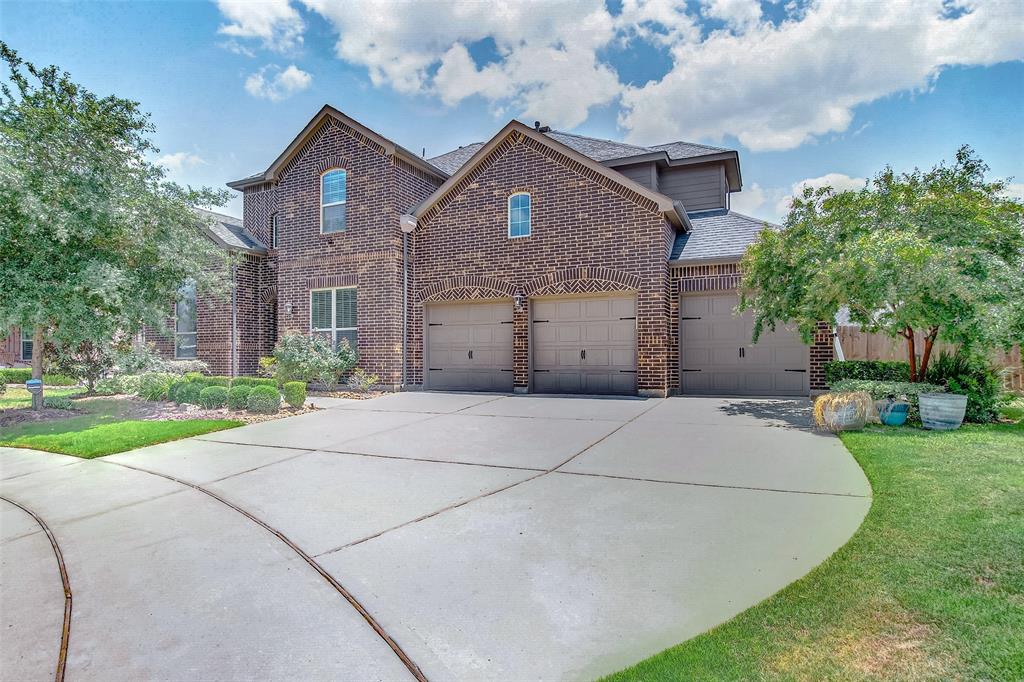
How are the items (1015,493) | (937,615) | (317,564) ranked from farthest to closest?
(1015,493), (317,564), (937,615)

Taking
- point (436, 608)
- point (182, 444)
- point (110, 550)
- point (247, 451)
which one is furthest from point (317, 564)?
point (182, 444)

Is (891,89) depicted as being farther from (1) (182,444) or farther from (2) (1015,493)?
(1) (182,444)

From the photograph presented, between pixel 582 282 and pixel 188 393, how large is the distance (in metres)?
8.83

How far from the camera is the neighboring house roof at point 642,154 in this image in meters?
14.2

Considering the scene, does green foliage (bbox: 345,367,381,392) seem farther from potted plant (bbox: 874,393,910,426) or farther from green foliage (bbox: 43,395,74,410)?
potted plant (bbox: 874,393,910,426)

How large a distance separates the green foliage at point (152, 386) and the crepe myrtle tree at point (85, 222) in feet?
5.45

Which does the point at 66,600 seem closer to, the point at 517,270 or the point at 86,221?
the point at 86,221

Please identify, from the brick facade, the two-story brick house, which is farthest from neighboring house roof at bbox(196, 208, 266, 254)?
the brick facade

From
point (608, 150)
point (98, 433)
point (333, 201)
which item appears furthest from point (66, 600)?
point (608, 150)

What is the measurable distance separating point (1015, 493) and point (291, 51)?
11107mm

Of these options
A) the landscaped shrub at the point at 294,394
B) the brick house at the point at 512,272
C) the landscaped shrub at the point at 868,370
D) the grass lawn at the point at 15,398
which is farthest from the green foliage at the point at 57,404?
the landscaped shrub at the point at 868,370

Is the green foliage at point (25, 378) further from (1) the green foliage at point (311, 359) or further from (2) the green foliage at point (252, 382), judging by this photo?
(1) the green foliage at point (311, 359)

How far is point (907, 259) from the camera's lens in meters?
7.04

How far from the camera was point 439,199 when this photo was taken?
1364 centimetres
